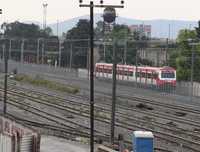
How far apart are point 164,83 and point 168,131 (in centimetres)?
3887

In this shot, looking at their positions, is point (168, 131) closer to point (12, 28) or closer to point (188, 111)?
point (188, 111)

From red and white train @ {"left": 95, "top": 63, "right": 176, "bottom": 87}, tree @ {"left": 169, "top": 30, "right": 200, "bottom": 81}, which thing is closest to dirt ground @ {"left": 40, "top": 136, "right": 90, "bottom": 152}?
red and white train @ {"left": 95, "top": 63, "right": 176, "bottom": 87}

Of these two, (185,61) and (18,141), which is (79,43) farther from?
(18,141)

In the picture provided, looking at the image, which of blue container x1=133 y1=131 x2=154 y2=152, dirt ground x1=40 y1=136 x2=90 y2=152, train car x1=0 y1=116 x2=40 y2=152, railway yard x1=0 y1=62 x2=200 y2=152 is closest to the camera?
blue container x1=133 y1=131 x2=154 y2=152

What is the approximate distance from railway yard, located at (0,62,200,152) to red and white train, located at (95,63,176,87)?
6908 mm

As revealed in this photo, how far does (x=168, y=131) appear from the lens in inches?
1384

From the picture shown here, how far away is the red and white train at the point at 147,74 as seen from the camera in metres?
73.9

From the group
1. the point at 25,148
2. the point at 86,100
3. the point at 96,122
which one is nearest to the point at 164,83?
the point at 86,100

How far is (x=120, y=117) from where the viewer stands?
Result: 42875mm

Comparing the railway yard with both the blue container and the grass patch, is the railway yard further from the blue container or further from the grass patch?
the blue container

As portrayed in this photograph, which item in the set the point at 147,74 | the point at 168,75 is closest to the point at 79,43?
the point at 147,74

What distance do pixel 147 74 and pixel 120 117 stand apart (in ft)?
116

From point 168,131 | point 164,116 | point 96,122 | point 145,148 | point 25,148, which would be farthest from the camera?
point 164,116

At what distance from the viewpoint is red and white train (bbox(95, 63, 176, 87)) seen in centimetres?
7388
